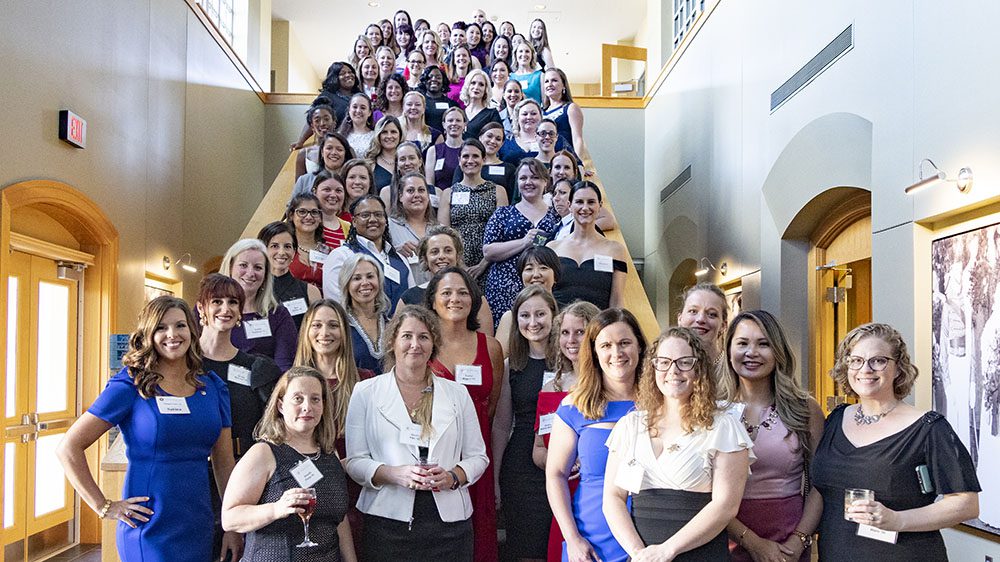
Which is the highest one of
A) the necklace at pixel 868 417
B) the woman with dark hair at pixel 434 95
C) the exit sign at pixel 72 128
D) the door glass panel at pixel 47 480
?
the woman with dark hair at pixel 434 95

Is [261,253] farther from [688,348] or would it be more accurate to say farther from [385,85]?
[385,85]

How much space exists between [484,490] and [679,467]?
120cm

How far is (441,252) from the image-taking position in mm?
4703

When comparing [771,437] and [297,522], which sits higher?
[771,437]

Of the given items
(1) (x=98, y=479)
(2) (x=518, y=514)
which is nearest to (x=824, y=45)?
(2) (x=518, y=514)

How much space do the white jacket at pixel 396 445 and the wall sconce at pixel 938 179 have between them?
2734mm

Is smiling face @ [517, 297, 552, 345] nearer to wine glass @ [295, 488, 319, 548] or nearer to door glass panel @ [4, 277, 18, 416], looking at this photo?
wine glass @ [295, 488, 319, 548]

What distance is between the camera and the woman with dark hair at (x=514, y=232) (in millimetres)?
5477

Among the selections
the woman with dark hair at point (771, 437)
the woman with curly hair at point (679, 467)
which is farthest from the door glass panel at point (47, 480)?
the woman with dark hair at point (771, 437)

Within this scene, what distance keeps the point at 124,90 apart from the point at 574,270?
15.1ft

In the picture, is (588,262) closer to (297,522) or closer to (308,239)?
(308,239)

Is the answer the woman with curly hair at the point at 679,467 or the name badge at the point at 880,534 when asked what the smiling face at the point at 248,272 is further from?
the name badge at the point at 880,534

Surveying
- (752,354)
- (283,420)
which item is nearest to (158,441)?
(283,420)

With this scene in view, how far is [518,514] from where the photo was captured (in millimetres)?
A: 3668
